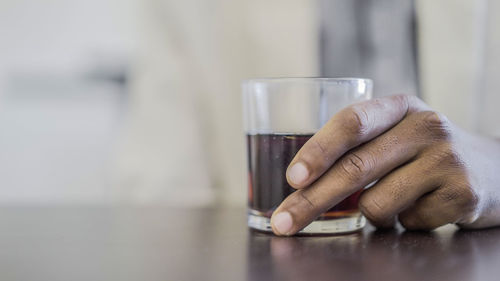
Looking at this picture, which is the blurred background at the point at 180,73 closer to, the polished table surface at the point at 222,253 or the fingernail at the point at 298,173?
the polished table surface at the point at 222,253

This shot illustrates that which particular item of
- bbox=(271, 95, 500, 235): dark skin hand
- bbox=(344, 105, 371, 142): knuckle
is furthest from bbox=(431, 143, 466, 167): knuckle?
bbox=(344, 105, 371, 142): knuckle

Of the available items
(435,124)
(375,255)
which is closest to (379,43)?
(435,124)

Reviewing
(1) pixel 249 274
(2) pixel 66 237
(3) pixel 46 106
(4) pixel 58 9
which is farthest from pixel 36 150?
(1) pixel 249 274

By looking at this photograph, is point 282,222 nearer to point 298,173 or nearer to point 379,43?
point 298,173

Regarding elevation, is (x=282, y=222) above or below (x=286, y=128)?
below

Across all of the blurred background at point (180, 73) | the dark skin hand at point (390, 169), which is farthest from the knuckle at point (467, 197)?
the blurred background at point (180, 73)

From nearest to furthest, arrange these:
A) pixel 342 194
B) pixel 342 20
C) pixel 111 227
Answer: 1. pixel 342 194
2. pixel 111 227
3. pixel 342 20

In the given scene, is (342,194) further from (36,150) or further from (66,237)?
(36,150)
